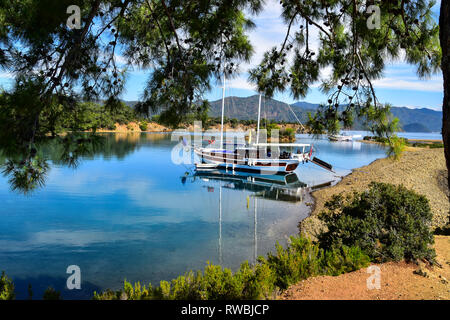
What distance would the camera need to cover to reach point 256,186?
79.9 ft

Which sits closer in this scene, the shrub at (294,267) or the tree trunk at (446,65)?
the tree trunk at (446,65)

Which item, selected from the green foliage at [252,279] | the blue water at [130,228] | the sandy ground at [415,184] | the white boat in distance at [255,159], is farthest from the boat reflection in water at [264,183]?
the green foliage at [252,279]

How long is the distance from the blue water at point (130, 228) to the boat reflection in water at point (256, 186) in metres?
0.12

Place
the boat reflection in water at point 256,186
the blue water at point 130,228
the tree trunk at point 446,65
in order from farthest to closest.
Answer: the boat reflection in water at point 256,186 < the blue water at point 130,228 < the tree trunk at point 446,65

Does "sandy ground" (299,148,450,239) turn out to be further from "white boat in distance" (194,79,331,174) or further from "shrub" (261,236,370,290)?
"shrub" (261,236,370,290)

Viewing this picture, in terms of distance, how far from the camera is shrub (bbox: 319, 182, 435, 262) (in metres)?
5.48

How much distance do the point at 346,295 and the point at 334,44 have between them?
12.3 ft

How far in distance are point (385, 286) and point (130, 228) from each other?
10.7 meters

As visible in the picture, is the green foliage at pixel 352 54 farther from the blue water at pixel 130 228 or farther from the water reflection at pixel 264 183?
the water reflection at pixel 264 183

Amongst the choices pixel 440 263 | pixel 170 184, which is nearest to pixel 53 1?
pixel 440 263

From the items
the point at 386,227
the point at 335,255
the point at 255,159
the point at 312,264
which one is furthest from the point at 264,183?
the point at 312,264

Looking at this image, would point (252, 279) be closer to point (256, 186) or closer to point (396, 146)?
point (396, 146)

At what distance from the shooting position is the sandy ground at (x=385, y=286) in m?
4.18
